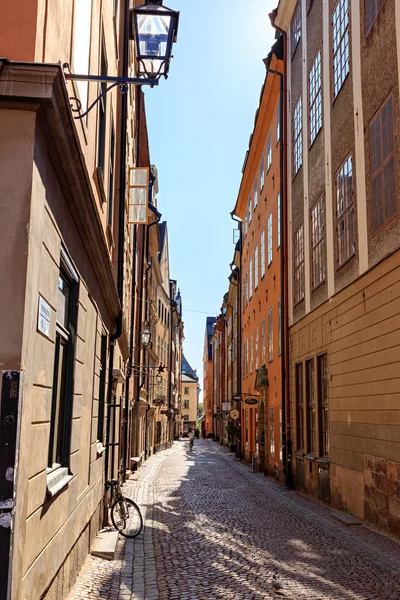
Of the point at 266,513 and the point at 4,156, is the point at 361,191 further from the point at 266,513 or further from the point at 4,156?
the point at 4,156

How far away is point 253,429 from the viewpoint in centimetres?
2967

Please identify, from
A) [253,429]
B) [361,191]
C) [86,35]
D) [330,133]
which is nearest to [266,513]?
[361,191]

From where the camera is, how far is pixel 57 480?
5488 millimetres

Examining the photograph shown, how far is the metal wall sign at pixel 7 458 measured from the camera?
3.69 m

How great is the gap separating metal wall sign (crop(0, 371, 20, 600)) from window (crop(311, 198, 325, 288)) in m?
12.5

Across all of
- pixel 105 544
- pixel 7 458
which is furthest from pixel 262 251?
pixel 7 458

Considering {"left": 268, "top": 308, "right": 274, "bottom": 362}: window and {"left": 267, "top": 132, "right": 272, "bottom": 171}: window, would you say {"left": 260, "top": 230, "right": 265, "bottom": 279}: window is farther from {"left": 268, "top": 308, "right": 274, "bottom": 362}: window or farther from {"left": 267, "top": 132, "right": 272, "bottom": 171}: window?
{"left": 267, "top": 132, "right": 272, "bottom": 171}: window

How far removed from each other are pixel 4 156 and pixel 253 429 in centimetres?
2682

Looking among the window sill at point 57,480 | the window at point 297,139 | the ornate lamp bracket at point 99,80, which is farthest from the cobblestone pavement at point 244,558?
the window at point 297,139

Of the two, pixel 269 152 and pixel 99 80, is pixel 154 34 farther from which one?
pixel 269 152

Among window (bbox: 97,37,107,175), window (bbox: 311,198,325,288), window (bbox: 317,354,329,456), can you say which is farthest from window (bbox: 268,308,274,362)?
window (bbox: 97,37,107,175)

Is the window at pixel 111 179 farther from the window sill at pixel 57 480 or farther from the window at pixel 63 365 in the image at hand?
the window sill at pixel 57 480

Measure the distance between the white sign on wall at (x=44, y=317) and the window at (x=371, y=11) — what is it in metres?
Answer: 9.24

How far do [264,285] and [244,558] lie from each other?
60.7 ft
